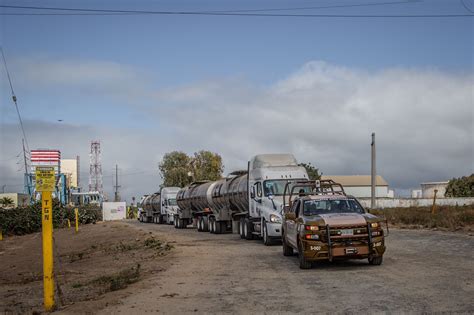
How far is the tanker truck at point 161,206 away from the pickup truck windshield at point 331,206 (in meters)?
36.6

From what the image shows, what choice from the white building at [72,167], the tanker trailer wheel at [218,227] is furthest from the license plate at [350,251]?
the white building at [72,167]

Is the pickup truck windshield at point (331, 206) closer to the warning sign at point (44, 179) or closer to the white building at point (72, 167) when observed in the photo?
the warning sign at point (44, 179)

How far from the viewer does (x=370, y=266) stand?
14.7 metres

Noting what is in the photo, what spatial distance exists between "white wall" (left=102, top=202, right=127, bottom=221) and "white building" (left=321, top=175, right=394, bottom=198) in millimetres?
57810

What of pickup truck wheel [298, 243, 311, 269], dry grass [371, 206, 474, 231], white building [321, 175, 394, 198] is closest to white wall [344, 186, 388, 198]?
white building [321, 175, 394, 198]

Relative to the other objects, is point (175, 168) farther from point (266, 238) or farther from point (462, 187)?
point (266, 238)

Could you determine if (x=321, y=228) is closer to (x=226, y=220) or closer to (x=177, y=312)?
(x=177, y=312)

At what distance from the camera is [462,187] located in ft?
263

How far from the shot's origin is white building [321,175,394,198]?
12960cm

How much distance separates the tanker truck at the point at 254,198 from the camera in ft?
77.0

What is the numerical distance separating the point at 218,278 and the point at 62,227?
4844 cm

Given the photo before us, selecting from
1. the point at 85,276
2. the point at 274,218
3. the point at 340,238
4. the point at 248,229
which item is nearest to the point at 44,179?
the point at 340,238

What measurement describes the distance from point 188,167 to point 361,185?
174 feet

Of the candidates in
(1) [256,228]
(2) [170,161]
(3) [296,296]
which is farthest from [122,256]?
(2) [170,161]
